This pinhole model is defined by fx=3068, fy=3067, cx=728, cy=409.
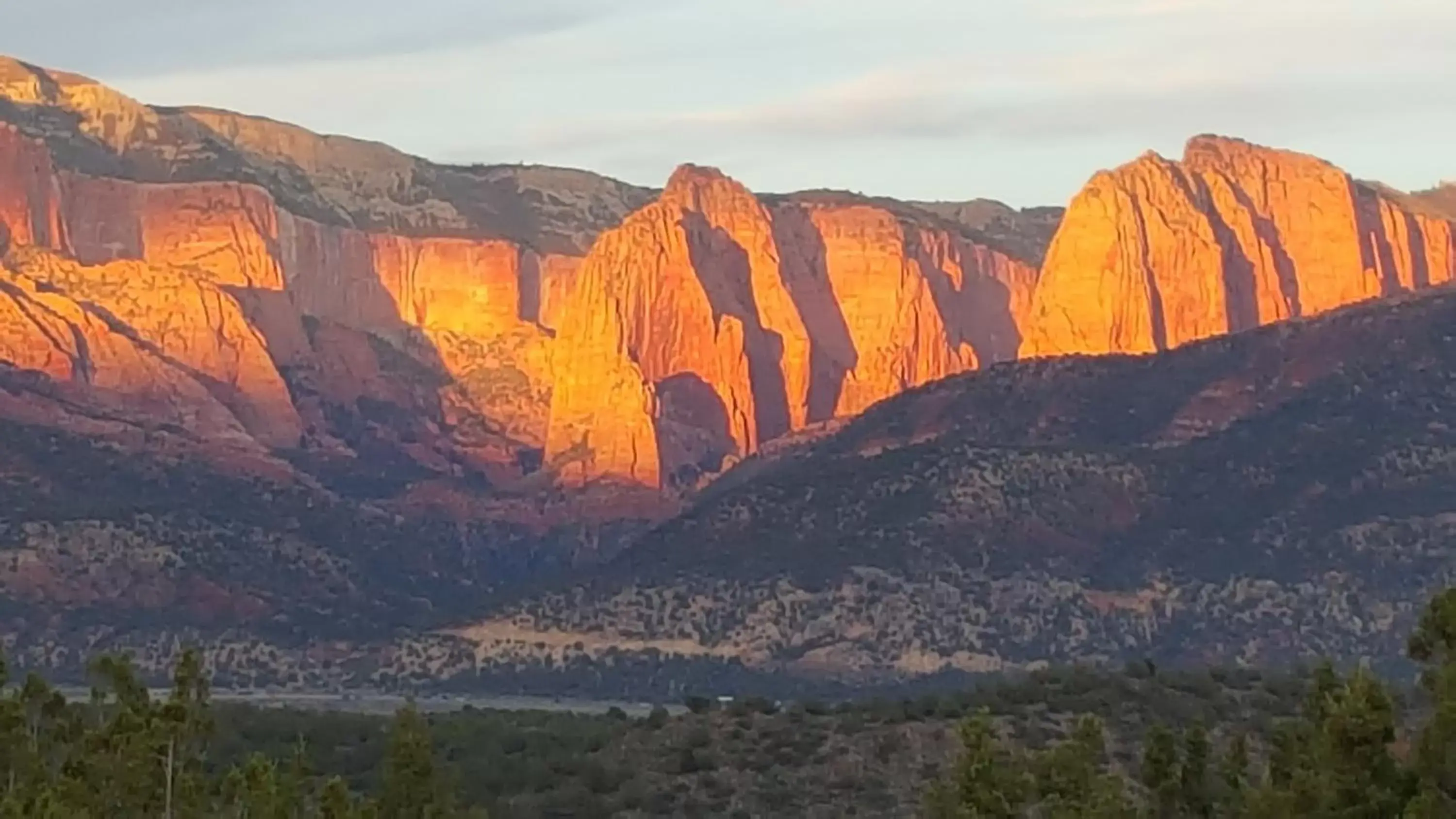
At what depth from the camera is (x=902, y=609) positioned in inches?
4523

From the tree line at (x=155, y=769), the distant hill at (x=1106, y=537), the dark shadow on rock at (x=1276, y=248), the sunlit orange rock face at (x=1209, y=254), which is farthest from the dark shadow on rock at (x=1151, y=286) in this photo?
the tree line at (x=155, y=769)

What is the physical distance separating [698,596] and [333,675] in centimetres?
1513

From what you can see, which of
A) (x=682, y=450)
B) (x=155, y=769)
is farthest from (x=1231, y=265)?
(x=155, y=769)

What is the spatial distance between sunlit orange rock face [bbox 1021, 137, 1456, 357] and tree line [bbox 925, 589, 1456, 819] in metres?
136

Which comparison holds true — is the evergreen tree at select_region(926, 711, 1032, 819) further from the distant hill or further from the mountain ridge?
the mountain ridge

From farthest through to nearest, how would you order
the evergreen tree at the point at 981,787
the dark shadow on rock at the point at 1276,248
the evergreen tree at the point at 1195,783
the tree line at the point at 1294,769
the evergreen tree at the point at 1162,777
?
the dark shadow on rock at the point at 1276,248 < the evergreen tree at the point at 1195,783 < the evergreen tree at the point at 1162,777 < the evergreen tree at the point at 981,787 < the tree line at the point at 1294,769

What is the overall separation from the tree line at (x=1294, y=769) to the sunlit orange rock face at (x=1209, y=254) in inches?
5354

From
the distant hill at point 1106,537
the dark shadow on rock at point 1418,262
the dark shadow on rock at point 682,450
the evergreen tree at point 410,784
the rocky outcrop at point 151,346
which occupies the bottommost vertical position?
the evergreen tree at point 410,784

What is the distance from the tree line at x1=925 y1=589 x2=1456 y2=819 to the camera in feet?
99.7

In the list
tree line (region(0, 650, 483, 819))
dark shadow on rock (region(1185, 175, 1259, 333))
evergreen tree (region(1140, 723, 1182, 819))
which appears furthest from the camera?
dark shadow on rock (region(1185, 175, 1259, 333))

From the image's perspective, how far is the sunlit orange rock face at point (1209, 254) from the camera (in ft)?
605

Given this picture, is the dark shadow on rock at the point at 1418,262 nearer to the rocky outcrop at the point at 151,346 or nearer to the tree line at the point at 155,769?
the rocky outcrop at the point at 151,346

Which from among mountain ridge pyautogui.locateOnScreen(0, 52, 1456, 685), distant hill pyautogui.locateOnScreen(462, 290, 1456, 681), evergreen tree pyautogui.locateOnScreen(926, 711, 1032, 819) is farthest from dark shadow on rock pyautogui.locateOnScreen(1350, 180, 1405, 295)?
evergreen tree pyautogui.locateOnScreen(926, 711, 1032, 819)

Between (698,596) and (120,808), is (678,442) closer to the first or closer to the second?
(698,596)
